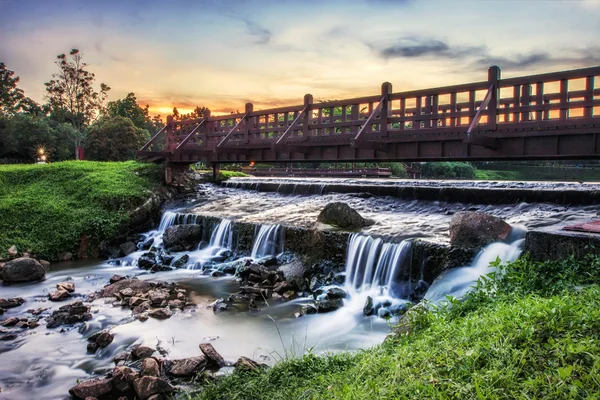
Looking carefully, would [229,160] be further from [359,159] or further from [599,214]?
[599,214]

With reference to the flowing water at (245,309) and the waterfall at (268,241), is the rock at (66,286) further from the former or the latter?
the waterfall at (268,241)

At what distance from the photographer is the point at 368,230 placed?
12344 mm

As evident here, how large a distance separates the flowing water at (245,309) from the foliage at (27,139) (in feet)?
104

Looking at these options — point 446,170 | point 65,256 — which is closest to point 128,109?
point 446,170

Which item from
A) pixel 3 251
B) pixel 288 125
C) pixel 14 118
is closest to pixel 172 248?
pixel 3 251

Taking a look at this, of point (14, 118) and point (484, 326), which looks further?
point (14, 118)

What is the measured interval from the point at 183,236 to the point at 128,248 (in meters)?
2.14

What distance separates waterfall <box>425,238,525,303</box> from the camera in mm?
8500

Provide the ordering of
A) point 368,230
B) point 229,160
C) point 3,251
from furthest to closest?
point 229,160
point 3,251
point 368,230

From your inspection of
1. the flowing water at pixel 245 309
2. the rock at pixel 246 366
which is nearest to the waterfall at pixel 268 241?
the flowing water at pixel 245 309

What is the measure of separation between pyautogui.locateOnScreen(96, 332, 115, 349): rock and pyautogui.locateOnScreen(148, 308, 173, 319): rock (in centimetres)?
139

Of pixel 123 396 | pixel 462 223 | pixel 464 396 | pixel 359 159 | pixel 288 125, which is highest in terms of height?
pixel 288 125

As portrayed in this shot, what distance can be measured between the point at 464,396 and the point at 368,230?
8686mm

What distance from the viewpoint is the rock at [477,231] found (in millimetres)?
9430
